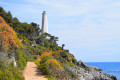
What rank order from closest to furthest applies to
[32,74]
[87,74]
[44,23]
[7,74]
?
[7,74]
[32,74]
[87,74]
[44,23]

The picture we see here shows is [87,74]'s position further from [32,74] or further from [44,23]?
[44,23]

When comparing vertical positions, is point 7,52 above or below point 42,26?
below

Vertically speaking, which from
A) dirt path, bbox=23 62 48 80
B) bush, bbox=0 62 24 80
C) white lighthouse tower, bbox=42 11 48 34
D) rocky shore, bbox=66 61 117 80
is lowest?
rocky shore, bbox=66 61 117 80

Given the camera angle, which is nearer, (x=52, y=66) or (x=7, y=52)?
(x=7, y=52)

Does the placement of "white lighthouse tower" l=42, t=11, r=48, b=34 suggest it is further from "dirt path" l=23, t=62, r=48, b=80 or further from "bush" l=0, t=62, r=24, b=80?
"bush" l=0, t=62, r=24, b=80

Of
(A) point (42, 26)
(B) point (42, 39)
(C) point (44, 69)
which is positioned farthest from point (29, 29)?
(C) point (44, 69)

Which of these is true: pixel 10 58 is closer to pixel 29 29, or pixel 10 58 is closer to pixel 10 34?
pixel 10 34

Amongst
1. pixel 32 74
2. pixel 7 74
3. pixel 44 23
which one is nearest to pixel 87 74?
pixel 32 74

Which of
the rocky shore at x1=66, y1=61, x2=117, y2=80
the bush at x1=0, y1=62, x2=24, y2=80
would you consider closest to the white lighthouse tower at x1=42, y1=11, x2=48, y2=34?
the rocky shore at x1=66, y1=61, x2=117, y2=80

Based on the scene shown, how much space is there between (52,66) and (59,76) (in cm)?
107

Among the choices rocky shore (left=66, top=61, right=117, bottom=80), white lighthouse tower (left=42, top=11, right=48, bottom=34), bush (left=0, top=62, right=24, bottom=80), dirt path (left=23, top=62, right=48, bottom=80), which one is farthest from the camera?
white lighthouse tower (left=42, top=11, right=48, bottom=34)

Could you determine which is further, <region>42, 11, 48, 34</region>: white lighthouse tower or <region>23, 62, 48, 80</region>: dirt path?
<region>42, 11, 48, 34</region>: white lighthouse tower

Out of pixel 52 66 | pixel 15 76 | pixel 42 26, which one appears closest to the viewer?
pixel 15 76

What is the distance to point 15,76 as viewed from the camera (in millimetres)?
11539
